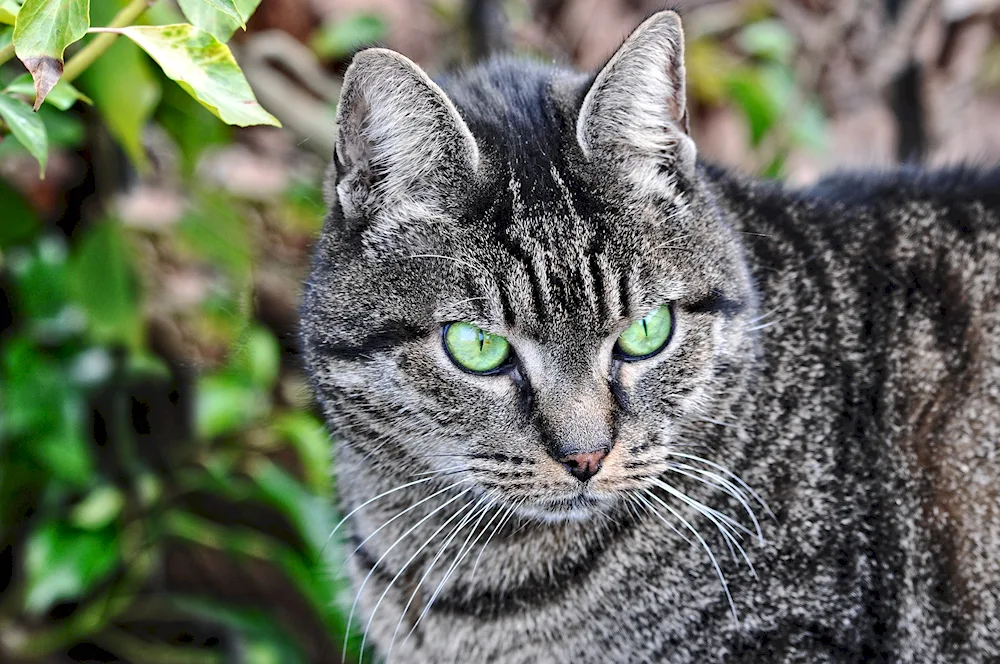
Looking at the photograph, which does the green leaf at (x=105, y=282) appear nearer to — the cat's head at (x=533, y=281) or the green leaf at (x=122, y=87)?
the green leaf at (x=122, y=87)

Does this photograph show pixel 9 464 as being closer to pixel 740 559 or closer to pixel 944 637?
pixel 740 559

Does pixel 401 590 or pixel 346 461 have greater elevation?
pixel 346 461

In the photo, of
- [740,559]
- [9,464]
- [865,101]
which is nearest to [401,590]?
[740,559]

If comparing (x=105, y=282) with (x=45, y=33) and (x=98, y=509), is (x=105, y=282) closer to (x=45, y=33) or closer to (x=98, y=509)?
(x=98, y=509)

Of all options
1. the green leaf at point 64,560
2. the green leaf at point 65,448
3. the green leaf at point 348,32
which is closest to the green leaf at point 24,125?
Result: the green leaf at point 65,448

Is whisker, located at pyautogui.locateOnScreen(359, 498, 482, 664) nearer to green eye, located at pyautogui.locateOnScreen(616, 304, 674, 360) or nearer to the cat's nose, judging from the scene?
the cat's nose

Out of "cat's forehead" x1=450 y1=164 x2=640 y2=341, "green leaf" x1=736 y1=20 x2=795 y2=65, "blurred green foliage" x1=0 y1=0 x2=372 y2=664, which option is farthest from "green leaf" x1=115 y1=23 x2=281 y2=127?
"green leaf" x1=736 y1=20 x2=795 y2=65

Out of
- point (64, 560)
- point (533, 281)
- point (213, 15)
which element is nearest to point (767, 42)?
point (533, 281)
